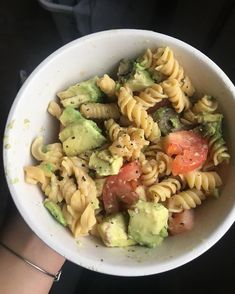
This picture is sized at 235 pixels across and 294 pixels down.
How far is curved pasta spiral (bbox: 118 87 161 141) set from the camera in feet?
2.83

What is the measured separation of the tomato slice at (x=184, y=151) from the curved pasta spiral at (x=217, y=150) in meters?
0.01

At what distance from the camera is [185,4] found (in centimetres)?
110

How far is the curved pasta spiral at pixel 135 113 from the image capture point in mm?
862

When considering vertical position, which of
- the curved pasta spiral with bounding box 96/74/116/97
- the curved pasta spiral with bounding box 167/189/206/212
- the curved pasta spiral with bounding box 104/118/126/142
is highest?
the curved pasta spiral with bounding box 96/74/116/97

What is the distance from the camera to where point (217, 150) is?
87cm

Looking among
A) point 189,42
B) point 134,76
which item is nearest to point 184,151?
point 134,76

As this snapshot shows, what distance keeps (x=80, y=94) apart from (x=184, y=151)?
19cm

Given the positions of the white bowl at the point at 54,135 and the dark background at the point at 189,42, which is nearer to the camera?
the white bowl at the point at 54,135

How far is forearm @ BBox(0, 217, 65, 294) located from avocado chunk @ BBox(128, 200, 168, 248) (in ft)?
0.75

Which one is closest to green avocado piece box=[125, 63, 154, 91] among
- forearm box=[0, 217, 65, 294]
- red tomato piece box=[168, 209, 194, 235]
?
red tomato piece box=[168, 209, 194, 235]

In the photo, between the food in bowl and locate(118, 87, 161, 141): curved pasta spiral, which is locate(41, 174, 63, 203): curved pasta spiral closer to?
the food in bowl

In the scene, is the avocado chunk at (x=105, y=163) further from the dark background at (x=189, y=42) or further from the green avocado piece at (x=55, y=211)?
the dark background at (x=189, y=42)

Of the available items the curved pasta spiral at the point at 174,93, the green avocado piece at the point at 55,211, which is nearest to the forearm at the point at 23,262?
the green avocado piece at the point at 55,211

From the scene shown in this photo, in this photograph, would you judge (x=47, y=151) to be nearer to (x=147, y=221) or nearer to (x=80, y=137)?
(x=80, y=137)
